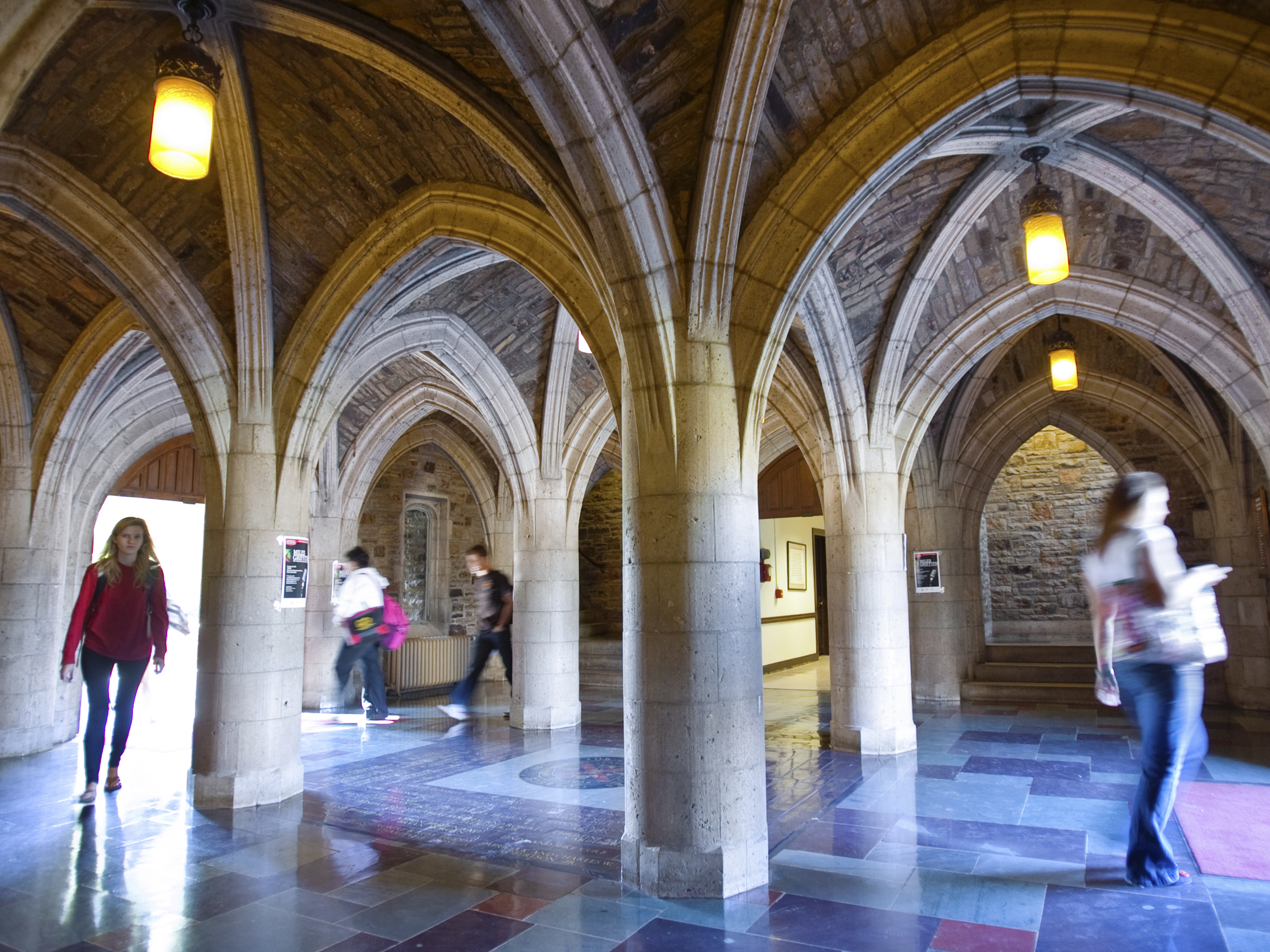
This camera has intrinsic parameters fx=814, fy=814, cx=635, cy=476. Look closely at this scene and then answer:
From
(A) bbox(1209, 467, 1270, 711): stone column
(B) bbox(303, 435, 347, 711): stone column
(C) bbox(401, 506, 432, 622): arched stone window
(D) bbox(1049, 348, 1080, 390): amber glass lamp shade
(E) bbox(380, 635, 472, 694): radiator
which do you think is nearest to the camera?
(D) bbox(1049, 348, 1080, 390): amber glass lamp shade

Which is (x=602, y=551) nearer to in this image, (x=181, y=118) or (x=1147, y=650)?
(x=181, y=118)

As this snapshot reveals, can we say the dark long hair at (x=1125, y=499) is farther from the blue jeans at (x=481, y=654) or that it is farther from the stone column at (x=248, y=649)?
the blue jeans at (x=481, y=654)

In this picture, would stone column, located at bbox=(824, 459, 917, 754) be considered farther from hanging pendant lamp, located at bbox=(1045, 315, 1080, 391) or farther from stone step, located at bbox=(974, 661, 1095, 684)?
stone step, located at bbox=(974, 661, 1095, 684)

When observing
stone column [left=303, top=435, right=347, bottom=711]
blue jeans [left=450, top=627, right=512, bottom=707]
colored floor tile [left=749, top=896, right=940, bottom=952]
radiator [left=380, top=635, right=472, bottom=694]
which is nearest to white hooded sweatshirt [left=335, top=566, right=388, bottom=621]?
blue jeans [left=450, top=627, right=512, bottom=707]

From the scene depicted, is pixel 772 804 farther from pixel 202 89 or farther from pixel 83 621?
pixel 202 89

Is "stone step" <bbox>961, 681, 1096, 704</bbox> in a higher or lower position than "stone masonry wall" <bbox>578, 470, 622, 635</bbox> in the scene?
lower

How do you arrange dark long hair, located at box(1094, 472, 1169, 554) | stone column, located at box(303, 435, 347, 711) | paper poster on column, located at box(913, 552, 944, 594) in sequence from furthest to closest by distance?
stone column, located at box(303, 435, 347, 711) → paper poster on column, located at box(913, 552, 944, 594) → dark long hair, located at box(1094, 472, 1169, 554)

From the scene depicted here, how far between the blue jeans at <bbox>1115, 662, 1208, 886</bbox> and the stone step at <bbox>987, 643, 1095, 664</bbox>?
837cm

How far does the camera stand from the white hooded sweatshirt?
712 cm

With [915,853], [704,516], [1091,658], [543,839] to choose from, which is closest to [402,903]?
[543,839]

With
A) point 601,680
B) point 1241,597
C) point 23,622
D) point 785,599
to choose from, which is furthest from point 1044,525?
point 23,622

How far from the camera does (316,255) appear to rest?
5.66 metres

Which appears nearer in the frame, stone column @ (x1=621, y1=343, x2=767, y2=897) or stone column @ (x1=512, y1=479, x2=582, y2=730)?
stone column @ (x1=621, y1=343, x2=767, y2=897)

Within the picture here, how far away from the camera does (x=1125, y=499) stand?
341 centimetres
